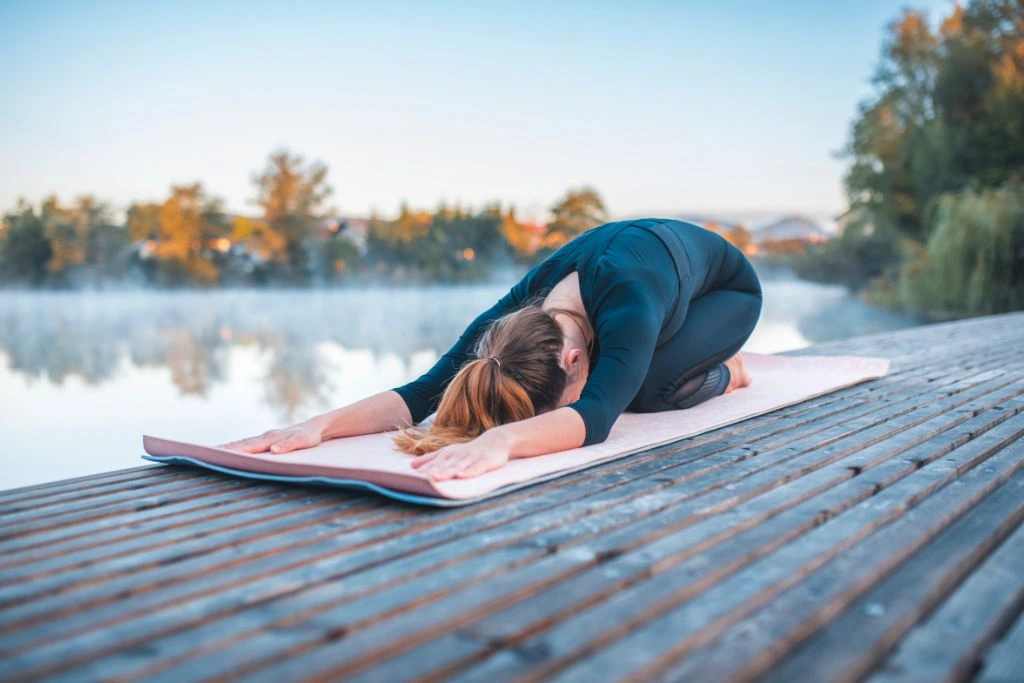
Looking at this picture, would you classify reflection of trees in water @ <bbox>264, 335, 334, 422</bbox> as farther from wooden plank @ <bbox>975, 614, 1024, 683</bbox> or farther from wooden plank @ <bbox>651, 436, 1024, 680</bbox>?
wooden plank @ <bbox>975, 614, 1024, 683</bbox>

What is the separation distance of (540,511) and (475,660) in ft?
A: 1.82

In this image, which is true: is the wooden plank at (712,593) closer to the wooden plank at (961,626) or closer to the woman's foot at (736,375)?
the wooden plank at (961,626)

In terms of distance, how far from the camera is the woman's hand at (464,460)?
5.04 feet

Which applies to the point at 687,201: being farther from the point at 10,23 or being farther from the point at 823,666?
the point at 823,666

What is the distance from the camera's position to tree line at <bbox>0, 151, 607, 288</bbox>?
16.3m

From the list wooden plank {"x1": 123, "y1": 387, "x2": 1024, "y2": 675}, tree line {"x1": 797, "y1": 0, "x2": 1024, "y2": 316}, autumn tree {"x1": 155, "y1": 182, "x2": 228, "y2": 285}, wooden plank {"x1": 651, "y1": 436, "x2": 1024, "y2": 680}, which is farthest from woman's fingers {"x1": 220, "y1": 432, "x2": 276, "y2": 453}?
autumn tree {"x1": 155, "y1": 182, "x2": 228, "y2": 285}

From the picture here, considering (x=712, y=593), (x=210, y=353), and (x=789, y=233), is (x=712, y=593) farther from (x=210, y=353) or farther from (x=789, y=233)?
(x=789, y=233)

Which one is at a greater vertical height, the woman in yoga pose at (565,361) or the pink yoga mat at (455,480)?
the woman in yoga pose at (565,361)

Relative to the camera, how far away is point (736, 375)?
2793mm

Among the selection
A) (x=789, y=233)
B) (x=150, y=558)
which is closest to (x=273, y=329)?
(x=789, y=233)

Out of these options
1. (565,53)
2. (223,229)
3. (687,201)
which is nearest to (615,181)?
(687,201)

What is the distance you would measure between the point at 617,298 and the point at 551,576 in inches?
36.3

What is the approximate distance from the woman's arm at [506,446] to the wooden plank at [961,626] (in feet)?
2.46

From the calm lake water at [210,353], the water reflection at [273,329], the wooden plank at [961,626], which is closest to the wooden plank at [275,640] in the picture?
the wooden plank at [961,626]
